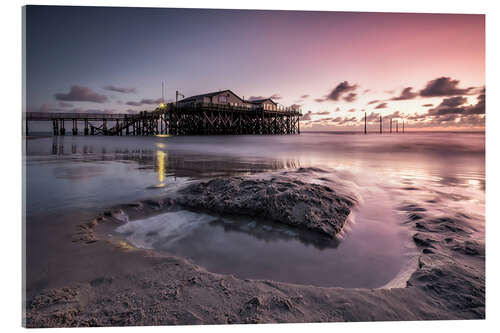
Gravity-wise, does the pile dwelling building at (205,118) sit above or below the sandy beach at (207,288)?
above

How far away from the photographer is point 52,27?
9.37 ft

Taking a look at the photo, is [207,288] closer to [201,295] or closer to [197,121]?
[201,295]

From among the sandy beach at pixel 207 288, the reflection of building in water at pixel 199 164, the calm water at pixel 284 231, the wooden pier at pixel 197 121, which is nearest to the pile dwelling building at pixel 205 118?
the wooden pier at pixel 197 121

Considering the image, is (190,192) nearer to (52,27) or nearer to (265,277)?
(265,277)

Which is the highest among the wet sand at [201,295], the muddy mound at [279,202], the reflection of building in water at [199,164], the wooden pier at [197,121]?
the wooden pier at [197,121]

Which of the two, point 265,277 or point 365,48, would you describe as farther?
point 365,48

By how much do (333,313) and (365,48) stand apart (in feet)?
13.8

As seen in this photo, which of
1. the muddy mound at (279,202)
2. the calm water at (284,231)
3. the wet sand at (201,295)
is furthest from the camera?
the muddy mound at (279,202)

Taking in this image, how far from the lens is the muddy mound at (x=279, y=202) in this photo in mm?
2172

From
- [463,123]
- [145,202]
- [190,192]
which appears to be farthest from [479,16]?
[145,202]

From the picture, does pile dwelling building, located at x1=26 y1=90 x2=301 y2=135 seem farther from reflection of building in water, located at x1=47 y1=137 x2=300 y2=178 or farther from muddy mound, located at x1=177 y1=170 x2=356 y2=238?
muddy mound, located at x1=177 y1=170 x2=356 y2=238

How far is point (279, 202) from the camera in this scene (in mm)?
2377

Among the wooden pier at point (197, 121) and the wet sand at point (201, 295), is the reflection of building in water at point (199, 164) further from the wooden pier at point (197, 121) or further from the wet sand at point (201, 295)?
the wooden pier at point (197, 121)
